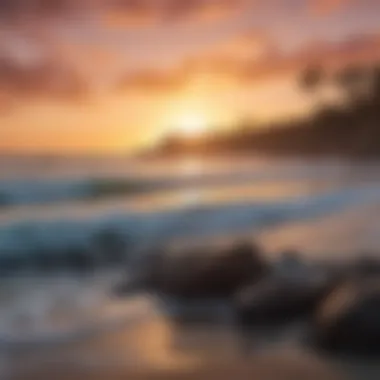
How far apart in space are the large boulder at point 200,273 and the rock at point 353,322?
0.30 feet

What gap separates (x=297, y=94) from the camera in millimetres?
980

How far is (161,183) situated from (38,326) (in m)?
0.20

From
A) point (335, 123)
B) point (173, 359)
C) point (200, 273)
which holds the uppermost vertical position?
point (335, 123)

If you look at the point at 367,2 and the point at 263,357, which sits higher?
the point at 367,2

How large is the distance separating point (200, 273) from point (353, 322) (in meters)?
0.17

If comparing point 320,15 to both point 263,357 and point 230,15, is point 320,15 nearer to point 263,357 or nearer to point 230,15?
point 230,15

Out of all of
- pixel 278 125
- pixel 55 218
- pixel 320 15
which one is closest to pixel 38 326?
pixel 55 218

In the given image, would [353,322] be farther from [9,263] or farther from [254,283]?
[9,263]

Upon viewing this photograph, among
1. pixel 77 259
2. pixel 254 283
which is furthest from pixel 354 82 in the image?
pixel 77 259

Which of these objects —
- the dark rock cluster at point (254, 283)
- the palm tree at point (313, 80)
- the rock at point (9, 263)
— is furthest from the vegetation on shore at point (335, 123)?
the rock at point (9, 263)

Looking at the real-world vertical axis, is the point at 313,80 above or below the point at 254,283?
above

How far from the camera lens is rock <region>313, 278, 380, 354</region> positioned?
2.85ft

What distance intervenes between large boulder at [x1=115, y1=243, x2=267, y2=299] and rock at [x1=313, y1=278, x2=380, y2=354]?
0.30 feet

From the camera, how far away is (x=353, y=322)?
34.4 inches
